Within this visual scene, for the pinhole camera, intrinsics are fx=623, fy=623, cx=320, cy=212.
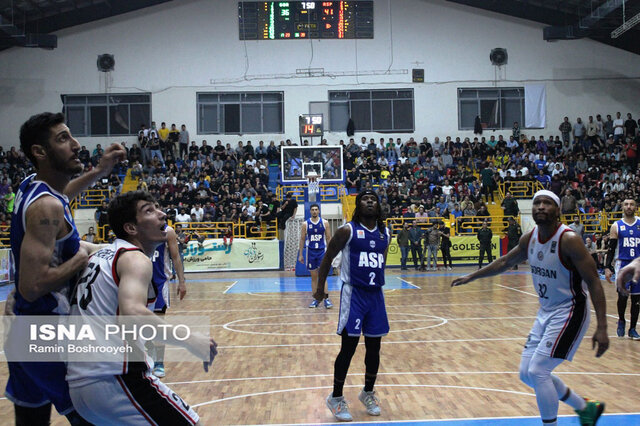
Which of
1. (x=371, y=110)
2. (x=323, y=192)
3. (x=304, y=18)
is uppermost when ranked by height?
(x=304, y=18)

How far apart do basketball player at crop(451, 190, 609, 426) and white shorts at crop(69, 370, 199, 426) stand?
9.46 feet

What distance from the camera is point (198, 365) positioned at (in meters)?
7.90

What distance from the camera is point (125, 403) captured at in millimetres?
3000

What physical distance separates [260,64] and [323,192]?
31.2 ft

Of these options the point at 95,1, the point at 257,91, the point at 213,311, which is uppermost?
the point at 95,1

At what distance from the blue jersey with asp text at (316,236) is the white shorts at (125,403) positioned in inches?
424

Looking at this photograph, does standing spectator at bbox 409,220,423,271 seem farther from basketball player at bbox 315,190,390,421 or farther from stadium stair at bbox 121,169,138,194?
basketball player at bbox 315,190,390,421

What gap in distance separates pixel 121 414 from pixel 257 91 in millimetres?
31125

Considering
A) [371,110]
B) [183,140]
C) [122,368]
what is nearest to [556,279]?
[122,368]

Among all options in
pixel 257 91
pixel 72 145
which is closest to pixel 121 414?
pixel 72 145

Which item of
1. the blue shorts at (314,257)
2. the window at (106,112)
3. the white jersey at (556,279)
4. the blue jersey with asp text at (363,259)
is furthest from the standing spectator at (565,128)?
the white jersey at (556,279)

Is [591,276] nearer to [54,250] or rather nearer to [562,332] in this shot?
[562,332]

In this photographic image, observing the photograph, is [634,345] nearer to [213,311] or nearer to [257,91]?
[213,311]

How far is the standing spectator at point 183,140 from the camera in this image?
3153cm
